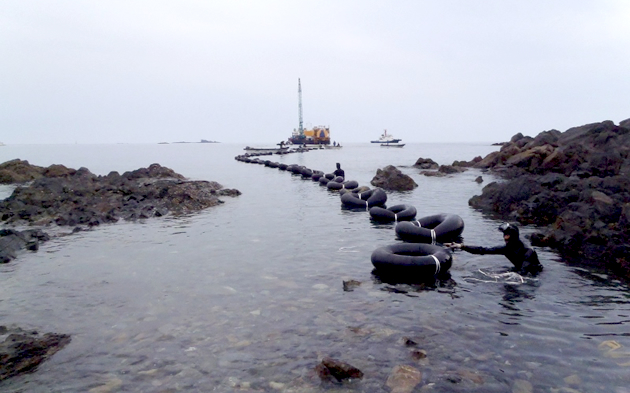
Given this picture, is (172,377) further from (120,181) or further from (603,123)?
(603,123)

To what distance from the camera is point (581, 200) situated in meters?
14.7

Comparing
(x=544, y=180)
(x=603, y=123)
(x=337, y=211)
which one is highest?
(x=603, y=123)

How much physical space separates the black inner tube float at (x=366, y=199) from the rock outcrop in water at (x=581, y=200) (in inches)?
175

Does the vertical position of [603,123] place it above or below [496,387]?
above

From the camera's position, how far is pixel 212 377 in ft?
18.4

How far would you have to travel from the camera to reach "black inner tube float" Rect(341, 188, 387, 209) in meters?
19.9

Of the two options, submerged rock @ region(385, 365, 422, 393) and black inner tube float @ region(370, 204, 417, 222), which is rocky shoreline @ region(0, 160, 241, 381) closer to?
submerged rock @ region(385, 365, 422, 393)

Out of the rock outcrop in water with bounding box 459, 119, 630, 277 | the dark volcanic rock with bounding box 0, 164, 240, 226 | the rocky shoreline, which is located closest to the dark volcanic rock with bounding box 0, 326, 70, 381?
the rocky shoreline

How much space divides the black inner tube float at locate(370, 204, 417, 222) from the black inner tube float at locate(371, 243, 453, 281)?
20.9ft

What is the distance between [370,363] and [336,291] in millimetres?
2897

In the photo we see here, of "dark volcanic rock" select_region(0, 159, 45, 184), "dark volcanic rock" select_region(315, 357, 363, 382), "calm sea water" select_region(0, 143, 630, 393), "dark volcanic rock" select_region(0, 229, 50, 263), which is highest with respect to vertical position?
"dark volcanic rock" select_region(0, 159, 45, 184)

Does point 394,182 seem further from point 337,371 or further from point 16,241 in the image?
point 337,371

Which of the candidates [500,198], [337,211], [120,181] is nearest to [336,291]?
[337,211]

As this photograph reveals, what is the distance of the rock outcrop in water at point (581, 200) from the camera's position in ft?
35.7
